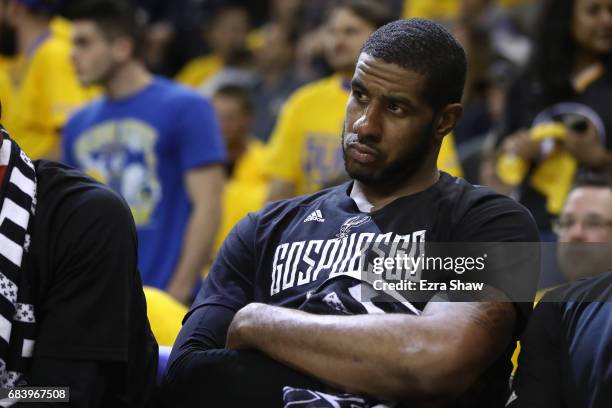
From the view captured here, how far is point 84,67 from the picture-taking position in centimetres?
573

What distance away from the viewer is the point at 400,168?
2.92 m

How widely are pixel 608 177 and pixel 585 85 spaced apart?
989mm

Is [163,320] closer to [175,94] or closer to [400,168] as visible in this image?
[400,168]

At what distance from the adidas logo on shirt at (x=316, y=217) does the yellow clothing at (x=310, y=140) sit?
2.58 metres

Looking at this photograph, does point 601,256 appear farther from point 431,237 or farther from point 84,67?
point 84,67

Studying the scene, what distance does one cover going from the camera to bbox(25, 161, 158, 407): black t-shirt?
254cm

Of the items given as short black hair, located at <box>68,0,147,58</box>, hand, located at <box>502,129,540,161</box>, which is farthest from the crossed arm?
short black hair, located at <box>68,0,147,58</box>

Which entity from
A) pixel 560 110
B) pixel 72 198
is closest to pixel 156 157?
pixel 560 110

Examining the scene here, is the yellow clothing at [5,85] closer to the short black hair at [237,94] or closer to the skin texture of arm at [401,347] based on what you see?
the short black hair at [237,94]

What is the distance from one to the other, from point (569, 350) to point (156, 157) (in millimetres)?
3261

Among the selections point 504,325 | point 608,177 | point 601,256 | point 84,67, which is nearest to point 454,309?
point 504,325

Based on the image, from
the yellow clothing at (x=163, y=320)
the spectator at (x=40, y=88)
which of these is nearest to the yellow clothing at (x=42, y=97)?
the spectator at (x=40, y=88)

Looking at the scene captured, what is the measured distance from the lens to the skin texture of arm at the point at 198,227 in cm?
543

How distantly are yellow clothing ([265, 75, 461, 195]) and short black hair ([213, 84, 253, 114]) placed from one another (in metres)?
1.36
